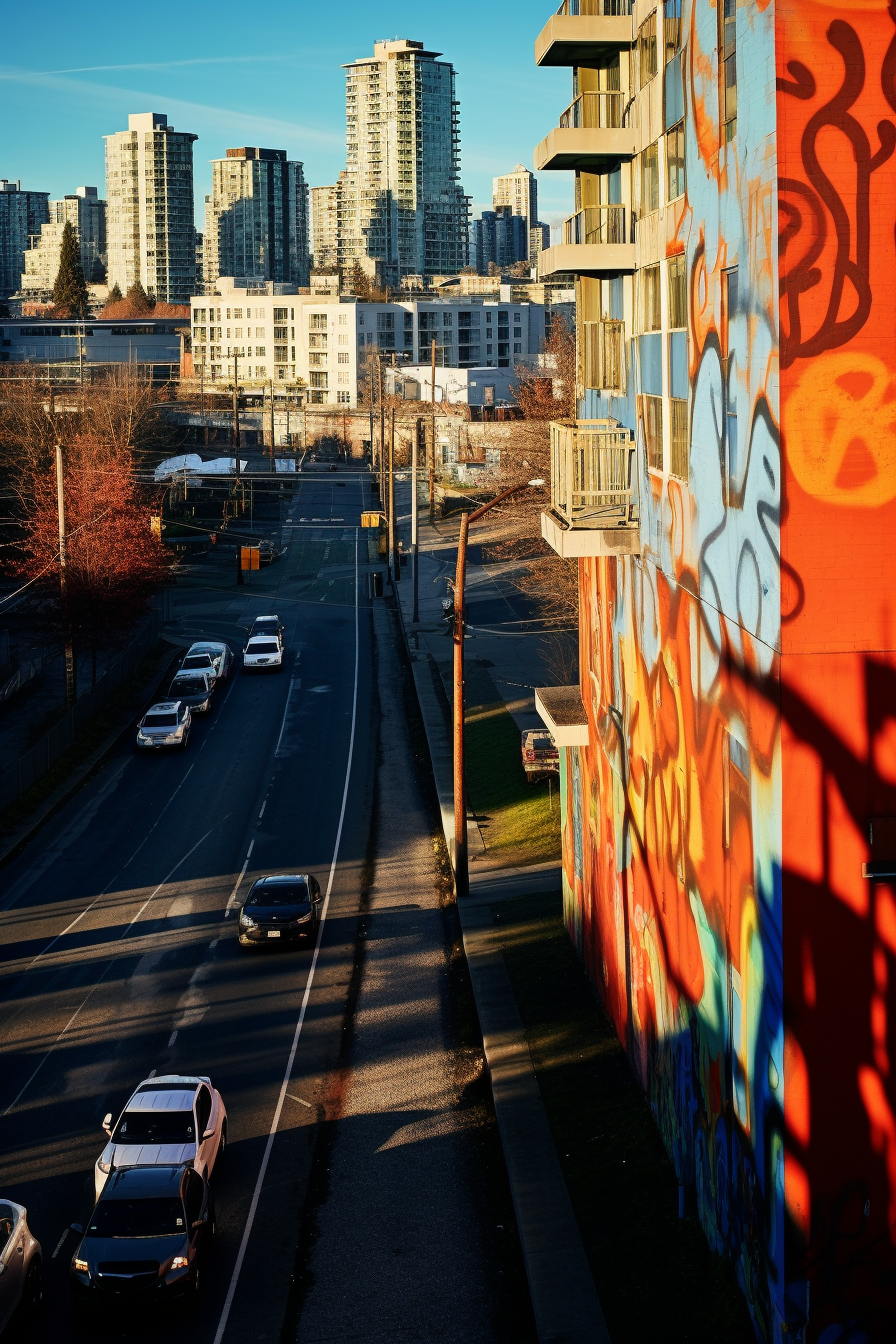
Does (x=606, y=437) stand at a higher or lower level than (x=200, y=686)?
higher

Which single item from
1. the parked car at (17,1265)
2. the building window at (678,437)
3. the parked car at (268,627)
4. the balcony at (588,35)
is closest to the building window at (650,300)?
the building window at (678,437)

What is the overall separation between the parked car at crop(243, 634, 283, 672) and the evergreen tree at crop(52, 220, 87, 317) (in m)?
144

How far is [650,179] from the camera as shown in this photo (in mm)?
16625

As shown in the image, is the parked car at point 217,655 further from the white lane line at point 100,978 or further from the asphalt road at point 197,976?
the white lane line at point 100,978

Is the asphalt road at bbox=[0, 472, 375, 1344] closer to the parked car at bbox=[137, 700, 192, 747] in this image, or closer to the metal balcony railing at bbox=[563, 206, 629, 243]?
the parked car at bbox=[137, 700, 192, 747]

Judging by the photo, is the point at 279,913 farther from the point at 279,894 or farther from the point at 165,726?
the point at 165,726

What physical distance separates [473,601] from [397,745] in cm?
2373

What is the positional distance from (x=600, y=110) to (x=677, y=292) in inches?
211

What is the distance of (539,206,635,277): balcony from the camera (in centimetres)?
1744

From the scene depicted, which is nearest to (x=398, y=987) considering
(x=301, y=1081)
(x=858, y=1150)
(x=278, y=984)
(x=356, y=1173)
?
(x=278, y=984)

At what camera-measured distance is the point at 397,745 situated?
41.4 m

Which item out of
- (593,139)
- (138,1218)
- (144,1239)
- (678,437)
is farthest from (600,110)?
(144,1239)

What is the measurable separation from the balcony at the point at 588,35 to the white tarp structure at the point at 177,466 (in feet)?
229

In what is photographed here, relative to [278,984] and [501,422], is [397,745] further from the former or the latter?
[501,422]
